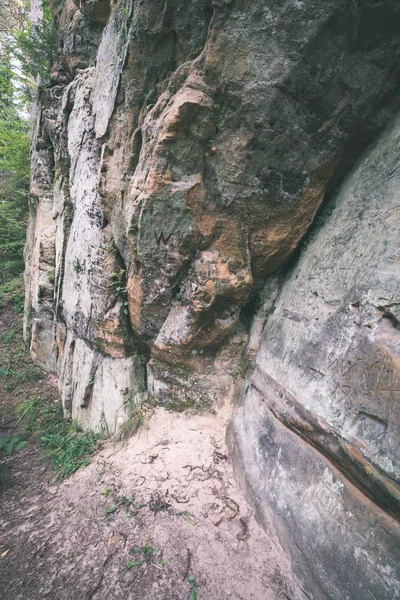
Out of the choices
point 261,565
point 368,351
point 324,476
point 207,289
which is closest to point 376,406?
point 368,351

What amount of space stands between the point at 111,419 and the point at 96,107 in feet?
17.7

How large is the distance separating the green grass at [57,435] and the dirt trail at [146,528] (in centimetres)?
22

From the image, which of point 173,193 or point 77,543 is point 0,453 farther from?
point 173,193

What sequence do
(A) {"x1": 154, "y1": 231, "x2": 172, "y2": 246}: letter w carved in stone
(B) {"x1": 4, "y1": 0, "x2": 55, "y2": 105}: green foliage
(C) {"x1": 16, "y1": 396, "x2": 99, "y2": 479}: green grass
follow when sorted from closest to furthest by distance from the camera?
1. (A) {"x1": 154, "y1": 231, "x2": 172, "y2": 246}: letter w carved in stone
2. (C) {"x1": 16, "y1": 396, "x2": 99, "y2": 479}: green grass
3. (B) {"x1": 4, "y1": 0, "x2": 55, "y2": 105}: green foliage

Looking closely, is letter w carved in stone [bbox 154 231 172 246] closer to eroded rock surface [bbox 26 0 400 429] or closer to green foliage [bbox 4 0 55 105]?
eroded rock surface [bbox 26 0 400 429]

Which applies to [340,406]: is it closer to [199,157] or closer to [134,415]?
[199,157]

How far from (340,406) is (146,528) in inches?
98.7

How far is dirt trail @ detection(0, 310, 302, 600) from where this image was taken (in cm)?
247

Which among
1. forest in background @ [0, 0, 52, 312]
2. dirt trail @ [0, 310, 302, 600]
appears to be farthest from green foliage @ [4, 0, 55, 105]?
dirt trail @ [0, 310, 302, 600]

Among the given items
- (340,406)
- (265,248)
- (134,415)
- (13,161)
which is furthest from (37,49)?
(340,406)

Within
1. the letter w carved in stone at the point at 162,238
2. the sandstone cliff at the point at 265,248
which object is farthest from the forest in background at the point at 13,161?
the letter w carved in stone at the point at 162,238

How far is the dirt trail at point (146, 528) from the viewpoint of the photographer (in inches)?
97.4

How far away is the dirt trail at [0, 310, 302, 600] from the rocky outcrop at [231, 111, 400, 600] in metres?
0.38

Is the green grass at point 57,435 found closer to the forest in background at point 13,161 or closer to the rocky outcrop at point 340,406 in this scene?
the rocky outcrop at point 340,406
